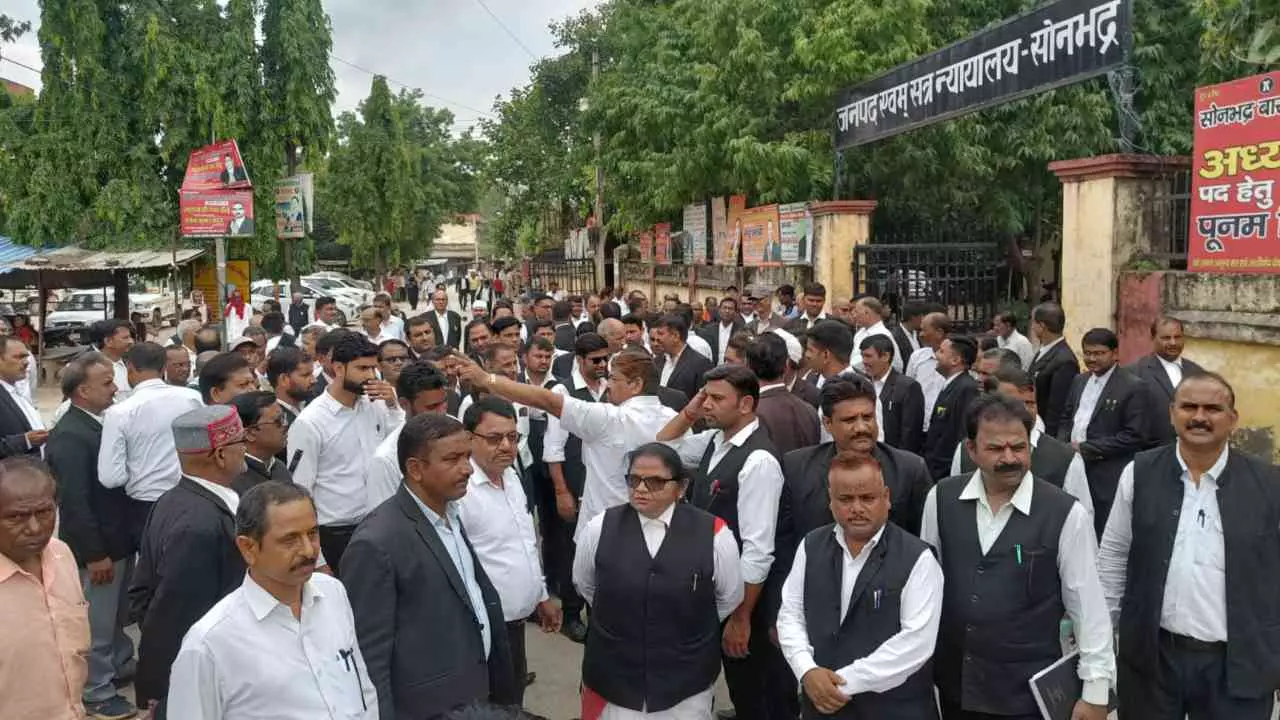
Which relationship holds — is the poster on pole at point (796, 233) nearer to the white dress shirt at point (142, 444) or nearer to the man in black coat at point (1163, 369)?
the man in black coat at point (1163, 369)

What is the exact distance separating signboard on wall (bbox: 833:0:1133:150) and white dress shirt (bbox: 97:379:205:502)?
8.24 m

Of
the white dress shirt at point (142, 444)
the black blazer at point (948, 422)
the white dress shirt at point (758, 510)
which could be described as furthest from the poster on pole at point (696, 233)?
the white dress shirt at point (758, 510)

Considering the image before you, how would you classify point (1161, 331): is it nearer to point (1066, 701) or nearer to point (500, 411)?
point (1066, 701)

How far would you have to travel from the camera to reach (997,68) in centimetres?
1081

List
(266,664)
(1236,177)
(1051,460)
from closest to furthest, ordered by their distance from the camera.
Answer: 1. (266,664)
2. (1051,460)
3. (1236,177)

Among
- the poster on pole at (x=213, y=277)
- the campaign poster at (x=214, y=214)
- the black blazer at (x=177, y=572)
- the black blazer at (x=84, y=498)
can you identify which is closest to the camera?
the black blazer at (x=177, y=572)

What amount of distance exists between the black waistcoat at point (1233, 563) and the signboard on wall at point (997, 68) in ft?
21.6

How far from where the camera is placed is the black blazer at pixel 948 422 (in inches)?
243

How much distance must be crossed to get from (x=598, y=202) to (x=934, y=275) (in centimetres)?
1420

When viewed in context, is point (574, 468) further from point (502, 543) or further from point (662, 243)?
point (662, 243)

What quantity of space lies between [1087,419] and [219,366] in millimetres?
4983

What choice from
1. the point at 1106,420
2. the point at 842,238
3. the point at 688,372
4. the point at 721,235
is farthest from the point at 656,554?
the point at 721,235

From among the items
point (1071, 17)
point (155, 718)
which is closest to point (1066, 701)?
point (155, 718)

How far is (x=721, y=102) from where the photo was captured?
16.3 metres
